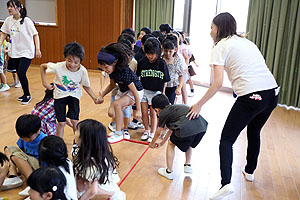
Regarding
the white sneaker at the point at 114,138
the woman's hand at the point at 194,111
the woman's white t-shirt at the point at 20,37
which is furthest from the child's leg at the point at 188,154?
the woman's white t-shirt at the point at 20,37

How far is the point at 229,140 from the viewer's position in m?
2.07

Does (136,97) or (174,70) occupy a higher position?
(174,70)

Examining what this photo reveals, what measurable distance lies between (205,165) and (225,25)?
4.22 ft

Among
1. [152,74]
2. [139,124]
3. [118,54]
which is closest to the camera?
[118,54]

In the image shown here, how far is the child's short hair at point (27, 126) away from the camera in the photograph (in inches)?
77.6

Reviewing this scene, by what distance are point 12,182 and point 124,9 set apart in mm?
5000

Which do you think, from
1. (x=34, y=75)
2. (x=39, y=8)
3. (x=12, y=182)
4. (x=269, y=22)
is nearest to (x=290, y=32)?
(x=269, y=22)

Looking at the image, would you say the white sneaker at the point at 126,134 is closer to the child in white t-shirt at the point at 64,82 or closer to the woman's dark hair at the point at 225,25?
the child in white t-shirt at the point at 64,82

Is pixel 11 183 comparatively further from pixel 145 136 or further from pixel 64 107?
pixel 145 136

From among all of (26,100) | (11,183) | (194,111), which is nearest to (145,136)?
(194,111)

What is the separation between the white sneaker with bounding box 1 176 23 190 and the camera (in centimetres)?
211

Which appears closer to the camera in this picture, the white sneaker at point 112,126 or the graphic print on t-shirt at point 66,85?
the graphic print on t-shirt at point 66,85

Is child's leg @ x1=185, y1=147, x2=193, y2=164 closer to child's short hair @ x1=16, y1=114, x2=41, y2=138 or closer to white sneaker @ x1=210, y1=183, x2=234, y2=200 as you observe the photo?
white sneaker @ x1=210, y1=183, x2=234, y2=200

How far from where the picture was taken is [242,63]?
6.44ft
